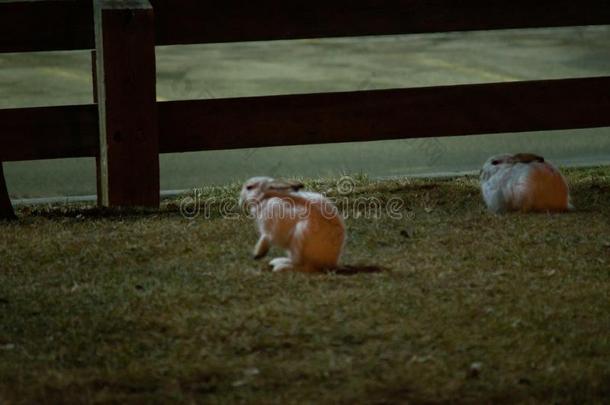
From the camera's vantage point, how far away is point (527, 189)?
827 cm

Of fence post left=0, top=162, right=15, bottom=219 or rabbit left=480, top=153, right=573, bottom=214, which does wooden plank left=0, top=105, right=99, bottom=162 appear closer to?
fence post left=0, top=162, right=15, bottom=219

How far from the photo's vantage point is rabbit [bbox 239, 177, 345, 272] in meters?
6.61

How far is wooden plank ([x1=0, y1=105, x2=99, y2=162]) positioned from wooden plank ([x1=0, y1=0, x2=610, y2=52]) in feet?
1.71

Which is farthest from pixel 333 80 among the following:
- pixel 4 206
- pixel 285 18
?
pixel 4 206

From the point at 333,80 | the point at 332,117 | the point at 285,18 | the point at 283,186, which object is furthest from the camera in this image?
the point at 333,80

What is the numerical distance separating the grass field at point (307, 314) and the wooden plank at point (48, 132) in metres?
0.50

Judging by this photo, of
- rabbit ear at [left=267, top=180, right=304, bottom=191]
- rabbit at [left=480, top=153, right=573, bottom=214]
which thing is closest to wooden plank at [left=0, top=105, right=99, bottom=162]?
rabbit ear at [left=267, top=180, right=304, bottom=191]

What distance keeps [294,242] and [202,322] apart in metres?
0.98

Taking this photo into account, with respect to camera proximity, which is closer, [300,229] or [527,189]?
[300,229]

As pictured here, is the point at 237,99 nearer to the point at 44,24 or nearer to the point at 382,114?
the point at 382,114

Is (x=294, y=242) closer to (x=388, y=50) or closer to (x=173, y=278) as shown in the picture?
(x=173, y=278)

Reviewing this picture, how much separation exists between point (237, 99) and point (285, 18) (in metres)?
0.74

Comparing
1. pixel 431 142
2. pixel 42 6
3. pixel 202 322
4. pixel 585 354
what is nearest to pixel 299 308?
pixel 202 322

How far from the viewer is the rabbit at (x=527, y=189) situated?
8.29 metres
